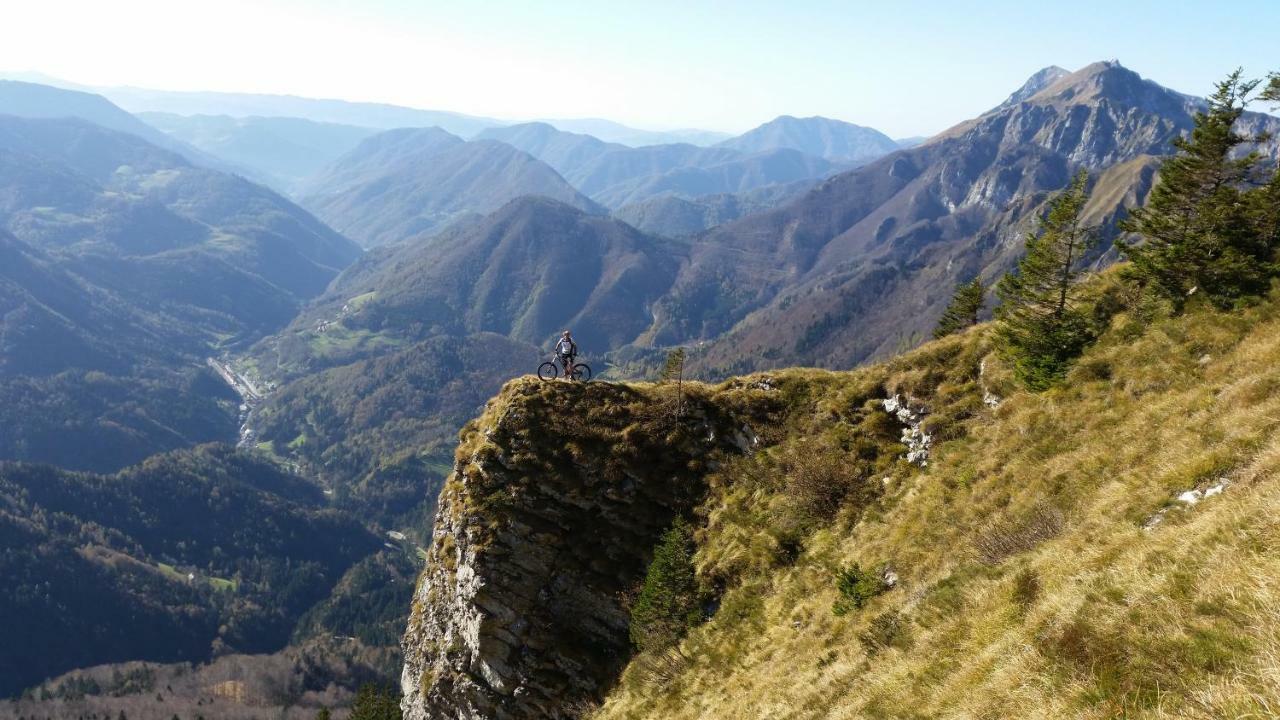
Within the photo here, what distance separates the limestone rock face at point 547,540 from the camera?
115 feet

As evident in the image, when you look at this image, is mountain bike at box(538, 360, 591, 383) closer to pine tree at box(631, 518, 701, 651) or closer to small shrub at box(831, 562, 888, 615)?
pine tree at box(631, 518, 701, 651)

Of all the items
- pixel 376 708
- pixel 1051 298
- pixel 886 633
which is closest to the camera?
pixel 886 633

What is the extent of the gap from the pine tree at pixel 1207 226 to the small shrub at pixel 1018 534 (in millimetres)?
14549

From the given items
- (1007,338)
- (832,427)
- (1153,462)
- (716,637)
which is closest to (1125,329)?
(1007,338)

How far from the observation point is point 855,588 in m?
23.9

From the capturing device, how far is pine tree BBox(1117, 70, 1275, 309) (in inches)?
1029

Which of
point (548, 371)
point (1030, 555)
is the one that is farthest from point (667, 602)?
point (548, 371)

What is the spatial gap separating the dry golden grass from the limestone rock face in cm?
346

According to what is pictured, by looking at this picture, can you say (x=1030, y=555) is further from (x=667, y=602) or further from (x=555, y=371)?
(x=555, y=371)

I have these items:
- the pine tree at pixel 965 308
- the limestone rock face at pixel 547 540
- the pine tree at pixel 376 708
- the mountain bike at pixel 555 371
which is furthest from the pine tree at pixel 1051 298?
the pine tree at pixel 376 708

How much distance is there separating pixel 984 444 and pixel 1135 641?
19.9 meters

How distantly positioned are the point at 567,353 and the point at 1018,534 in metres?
31.6

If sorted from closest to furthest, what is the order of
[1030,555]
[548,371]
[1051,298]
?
[1030,555] → [1051,298] → [548,371]

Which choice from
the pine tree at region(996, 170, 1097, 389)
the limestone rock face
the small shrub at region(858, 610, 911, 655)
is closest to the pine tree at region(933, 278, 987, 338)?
the pine tree at region(996, 170, 1097, 389)
